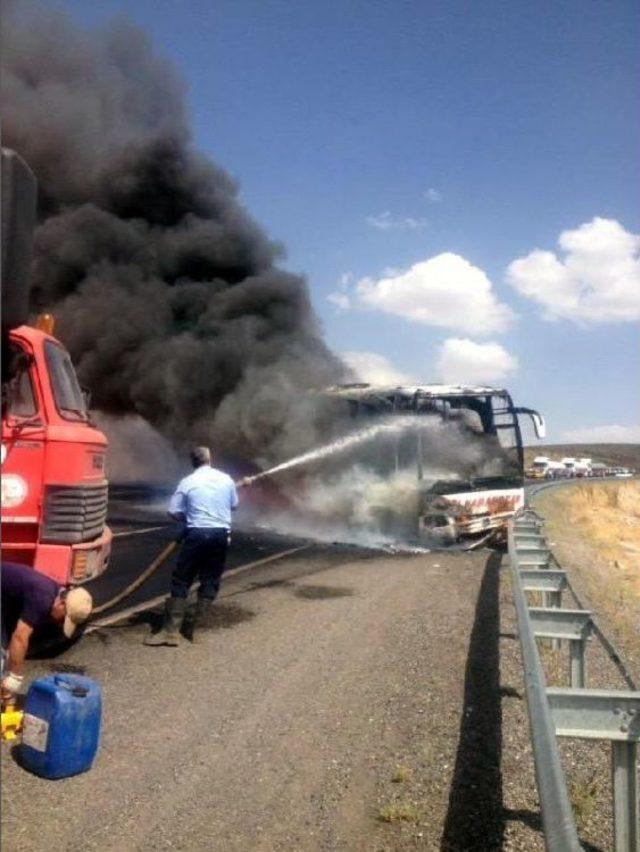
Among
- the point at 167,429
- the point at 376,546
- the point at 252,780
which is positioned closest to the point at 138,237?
the point at 167,429

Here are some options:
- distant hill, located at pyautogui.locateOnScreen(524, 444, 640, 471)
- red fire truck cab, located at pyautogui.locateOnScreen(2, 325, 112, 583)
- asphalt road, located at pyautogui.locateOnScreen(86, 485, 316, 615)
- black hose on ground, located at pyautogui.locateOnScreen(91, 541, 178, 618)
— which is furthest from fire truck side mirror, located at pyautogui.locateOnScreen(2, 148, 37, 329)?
distant hill, located at pyautogui.locateOnScreen(524, 444, 640, 471)

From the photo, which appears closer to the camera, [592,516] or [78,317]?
[78,317]

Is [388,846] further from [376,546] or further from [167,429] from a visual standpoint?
[167,429]

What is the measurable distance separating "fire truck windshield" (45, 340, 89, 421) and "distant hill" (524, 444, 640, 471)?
234 feet

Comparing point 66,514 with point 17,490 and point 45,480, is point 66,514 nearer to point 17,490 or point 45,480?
point 45,480

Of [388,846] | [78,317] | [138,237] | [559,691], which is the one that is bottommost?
[388,846]

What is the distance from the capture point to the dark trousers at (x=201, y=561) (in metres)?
6.24

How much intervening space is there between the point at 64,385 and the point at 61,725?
3.43m

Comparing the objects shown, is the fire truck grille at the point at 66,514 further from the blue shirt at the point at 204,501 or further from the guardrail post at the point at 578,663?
the guardrail post at the point at 578,663

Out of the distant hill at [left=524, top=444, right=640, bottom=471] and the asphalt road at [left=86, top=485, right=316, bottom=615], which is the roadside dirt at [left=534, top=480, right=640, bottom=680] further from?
the distant hill at [left=524, top=444, right=640, bottom=471]

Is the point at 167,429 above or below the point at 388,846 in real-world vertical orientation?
above

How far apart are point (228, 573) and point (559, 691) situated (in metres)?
6.76

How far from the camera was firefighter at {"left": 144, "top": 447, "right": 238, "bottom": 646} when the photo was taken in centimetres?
615

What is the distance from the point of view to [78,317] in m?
19.6
